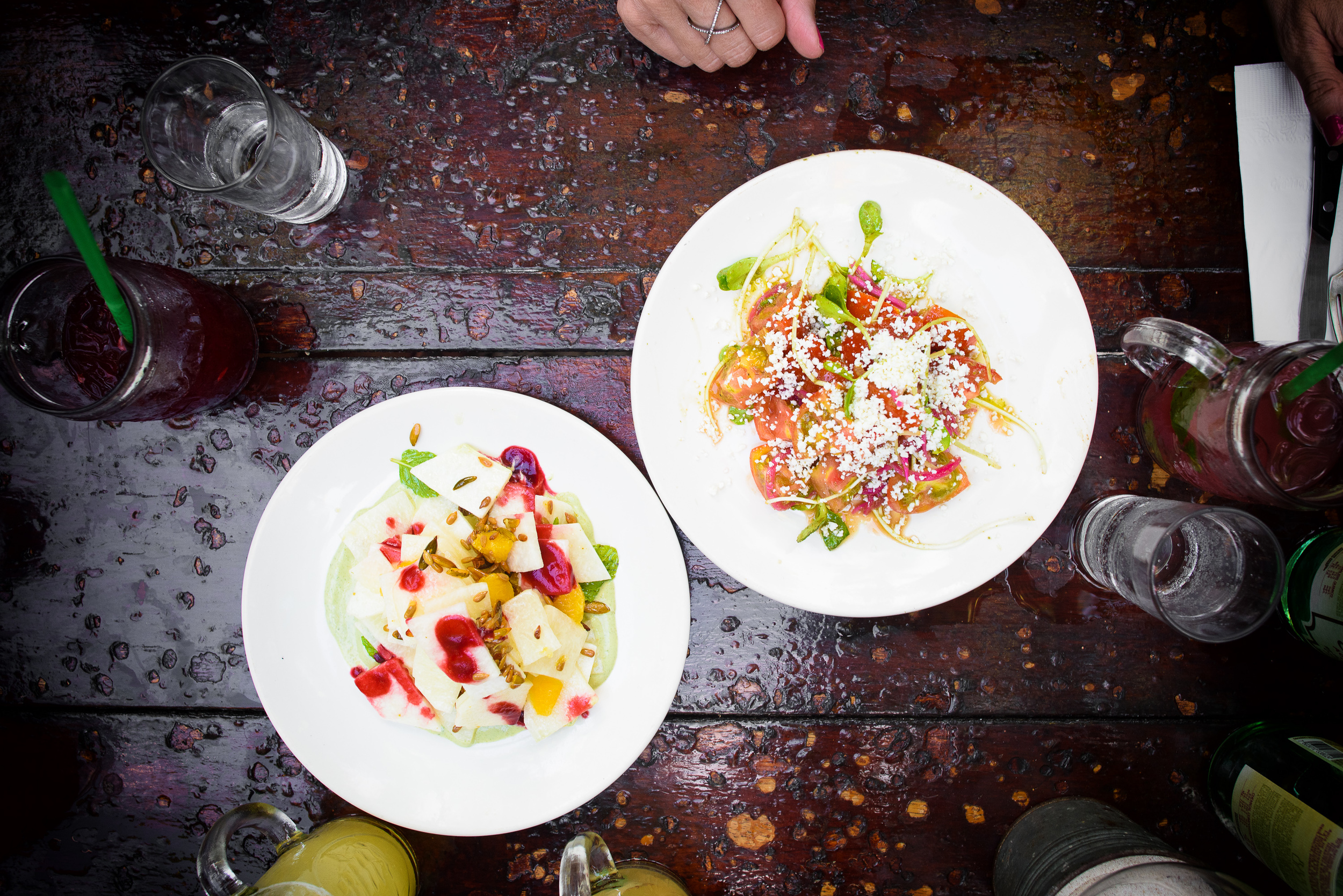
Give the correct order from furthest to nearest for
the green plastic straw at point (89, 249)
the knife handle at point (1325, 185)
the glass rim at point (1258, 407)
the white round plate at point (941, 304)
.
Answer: the knife handle at point (1325, 185)
the white round plate at point (941, 304)
the glass rim at point (1258, 407)
the green plastic straw at point (89, 249)

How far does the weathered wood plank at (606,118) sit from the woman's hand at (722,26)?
0.06m

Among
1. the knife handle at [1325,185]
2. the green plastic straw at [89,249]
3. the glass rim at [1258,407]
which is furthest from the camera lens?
the knife handle at [1325,185]

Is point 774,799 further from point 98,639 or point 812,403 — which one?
point 98,639

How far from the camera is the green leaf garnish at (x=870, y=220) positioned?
3.94ft

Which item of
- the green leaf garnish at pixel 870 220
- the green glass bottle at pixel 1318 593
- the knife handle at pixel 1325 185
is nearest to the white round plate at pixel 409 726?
the green leaf garnish at pixel 870 220

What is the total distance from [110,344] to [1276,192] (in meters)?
2.35

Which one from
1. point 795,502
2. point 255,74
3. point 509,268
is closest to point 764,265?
point 795,502

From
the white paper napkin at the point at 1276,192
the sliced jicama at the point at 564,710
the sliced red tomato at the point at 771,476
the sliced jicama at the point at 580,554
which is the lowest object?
the sliced jicama at the point at 564,710

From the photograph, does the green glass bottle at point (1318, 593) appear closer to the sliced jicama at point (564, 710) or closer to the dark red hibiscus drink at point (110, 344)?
the sliced jicama at point (564, 710)

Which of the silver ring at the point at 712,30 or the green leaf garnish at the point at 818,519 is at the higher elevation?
the silver ring at the point at 712,30

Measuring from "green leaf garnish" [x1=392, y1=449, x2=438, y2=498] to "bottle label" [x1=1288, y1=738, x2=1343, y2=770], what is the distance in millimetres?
1725

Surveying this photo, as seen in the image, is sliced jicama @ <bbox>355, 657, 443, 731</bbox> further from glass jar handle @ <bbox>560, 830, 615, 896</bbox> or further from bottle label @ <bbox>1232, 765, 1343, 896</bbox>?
bottle label @ <bbox>1232, 765, 1343, 896</bbox>

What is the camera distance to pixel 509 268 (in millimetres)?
1409

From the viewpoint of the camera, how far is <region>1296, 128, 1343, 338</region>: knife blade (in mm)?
1315
